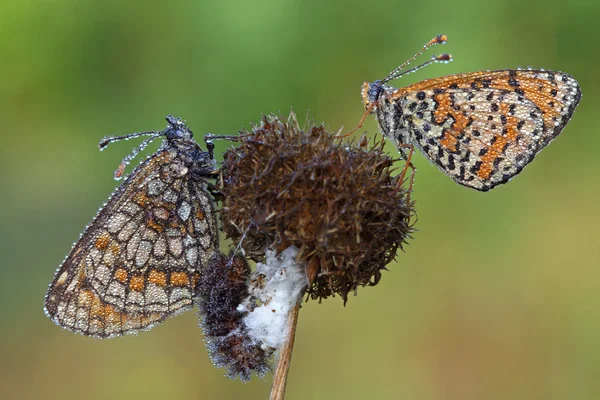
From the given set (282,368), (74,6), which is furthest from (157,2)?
(282,368)

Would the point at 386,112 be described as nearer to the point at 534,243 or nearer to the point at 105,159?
the point at 534,243

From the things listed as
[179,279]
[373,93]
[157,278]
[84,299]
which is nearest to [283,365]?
[179,279]

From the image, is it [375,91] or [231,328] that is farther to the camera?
[375,91]

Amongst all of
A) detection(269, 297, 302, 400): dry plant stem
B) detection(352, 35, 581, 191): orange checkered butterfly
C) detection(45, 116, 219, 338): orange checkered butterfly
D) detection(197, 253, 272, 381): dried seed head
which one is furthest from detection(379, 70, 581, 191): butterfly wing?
detection(269, 297, 302, 400): dry plant stem

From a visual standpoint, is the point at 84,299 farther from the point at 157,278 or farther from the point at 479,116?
the point at 479,116

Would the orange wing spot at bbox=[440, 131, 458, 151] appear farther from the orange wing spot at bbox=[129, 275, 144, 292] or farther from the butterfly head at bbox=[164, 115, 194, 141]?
the orange wing spot at bbox=[129, 275, 144, 292]
